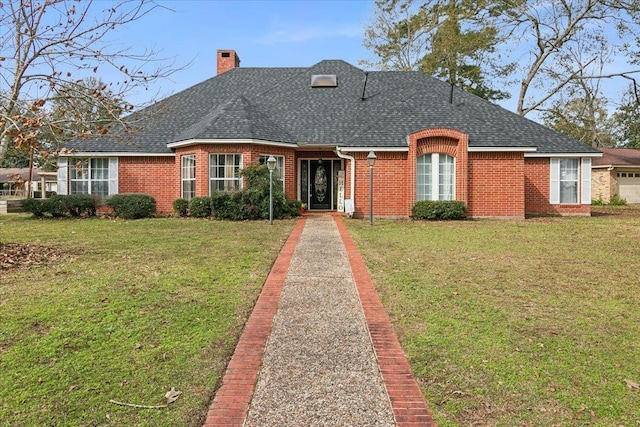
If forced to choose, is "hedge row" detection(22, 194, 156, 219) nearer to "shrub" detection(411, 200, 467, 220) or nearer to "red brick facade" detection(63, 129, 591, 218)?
"red brick facade" detection(63, 129, 591, 218)

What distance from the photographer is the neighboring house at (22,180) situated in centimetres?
818

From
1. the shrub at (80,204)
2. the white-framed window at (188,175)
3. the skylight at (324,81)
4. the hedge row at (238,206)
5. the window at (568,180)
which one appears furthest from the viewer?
the skylight at (324,81)

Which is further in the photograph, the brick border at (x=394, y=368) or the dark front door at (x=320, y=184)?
the dark front door at (x=320, y=184)

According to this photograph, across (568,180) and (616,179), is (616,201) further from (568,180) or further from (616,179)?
(568,180)

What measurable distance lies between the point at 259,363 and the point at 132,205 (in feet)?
→ 50.8

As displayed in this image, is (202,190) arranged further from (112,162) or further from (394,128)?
(394,128)

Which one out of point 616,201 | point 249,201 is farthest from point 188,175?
point 616,201

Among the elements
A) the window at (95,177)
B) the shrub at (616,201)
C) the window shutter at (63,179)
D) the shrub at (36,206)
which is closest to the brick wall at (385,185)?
the window at (95,177)

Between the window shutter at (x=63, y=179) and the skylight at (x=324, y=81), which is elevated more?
the skylight at (x=324, y=81)

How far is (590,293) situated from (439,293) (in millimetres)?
2235

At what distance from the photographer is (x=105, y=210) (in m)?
19.8

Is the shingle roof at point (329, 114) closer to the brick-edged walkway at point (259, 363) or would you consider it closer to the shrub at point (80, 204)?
the shrub at point (80, 204)

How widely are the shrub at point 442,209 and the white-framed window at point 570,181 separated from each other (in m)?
6.51

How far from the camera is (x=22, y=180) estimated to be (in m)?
8.13
